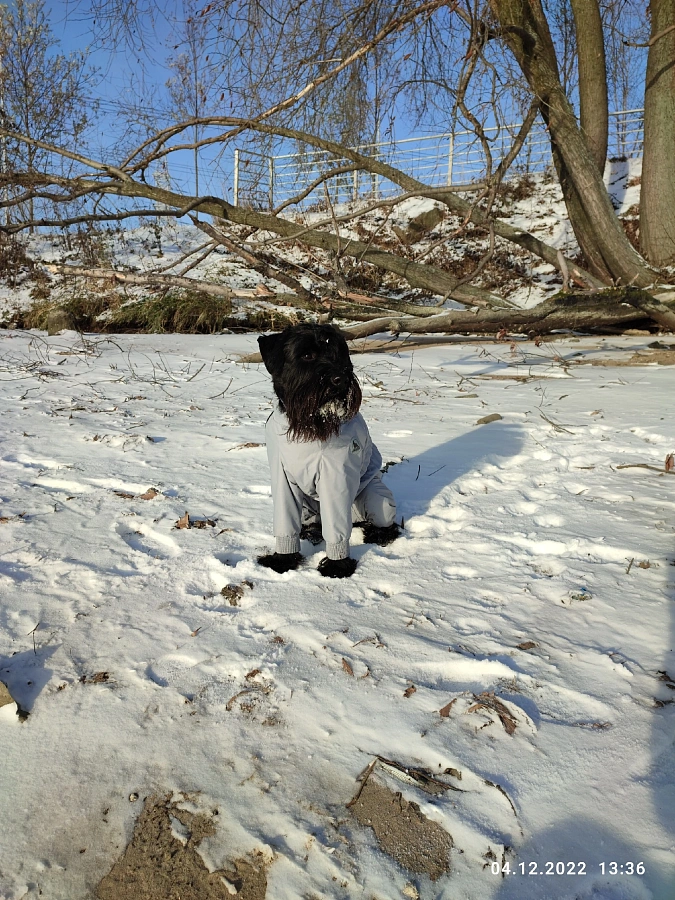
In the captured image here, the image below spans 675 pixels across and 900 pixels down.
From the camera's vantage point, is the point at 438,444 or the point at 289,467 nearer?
the point at 289,467

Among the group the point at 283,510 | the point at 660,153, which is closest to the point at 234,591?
the point at 283,510

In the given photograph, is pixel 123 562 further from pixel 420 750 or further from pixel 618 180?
pixel 618 180

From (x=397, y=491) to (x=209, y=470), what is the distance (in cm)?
113

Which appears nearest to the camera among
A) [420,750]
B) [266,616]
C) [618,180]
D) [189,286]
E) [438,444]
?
[420,750]

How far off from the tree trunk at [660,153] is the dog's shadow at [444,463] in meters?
5.76

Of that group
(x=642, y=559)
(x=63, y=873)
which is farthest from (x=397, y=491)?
(x=63, y=873)

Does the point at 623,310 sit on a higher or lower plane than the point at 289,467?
higher

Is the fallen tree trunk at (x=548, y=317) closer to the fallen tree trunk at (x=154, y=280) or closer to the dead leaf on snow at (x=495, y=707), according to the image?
the fallen tree trunk at (x=154, y=280)

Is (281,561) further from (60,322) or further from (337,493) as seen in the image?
(60,322)

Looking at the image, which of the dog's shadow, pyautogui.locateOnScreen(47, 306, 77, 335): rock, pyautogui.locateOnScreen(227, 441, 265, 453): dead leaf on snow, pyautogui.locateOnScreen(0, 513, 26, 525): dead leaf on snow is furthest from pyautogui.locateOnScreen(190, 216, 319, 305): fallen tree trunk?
pyautogui.locateOnScreen(47, 306, 77, 335): rock

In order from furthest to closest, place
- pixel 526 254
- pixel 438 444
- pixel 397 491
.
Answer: pixel 526 254, pixel 438 444, pixel 397 491

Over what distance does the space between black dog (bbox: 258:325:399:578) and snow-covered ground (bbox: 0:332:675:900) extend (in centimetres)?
17

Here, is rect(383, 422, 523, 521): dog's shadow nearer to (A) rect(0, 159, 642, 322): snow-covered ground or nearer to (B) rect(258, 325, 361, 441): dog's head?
(B) rect(258, 325, 361, 441): dog's head

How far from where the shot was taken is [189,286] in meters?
5.97
